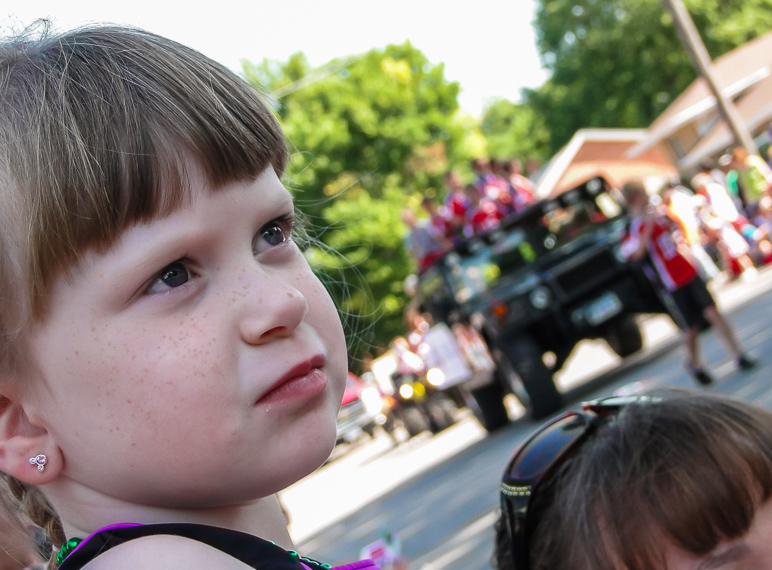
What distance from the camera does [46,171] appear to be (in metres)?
0.88

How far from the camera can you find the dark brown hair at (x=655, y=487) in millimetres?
1292

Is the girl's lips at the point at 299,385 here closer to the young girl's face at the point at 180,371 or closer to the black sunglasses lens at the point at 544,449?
the young girl's face at the point at 180,371

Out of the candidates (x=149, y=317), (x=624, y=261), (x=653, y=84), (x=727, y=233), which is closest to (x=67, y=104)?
(x=149, y=317)

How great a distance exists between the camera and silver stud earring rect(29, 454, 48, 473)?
93cm

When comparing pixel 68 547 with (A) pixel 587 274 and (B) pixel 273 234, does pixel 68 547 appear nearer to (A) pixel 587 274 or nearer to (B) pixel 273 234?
(B) pixel 273 234

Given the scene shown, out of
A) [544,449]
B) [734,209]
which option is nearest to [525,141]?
[734,209]

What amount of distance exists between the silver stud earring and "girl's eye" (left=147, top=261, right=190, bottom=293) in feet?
0.69

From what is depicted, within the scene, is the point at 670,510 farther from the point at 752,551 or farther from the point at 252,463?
the point at 252,463

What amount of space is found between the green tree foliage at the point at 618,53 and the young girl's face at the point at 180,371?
4448 centimetres

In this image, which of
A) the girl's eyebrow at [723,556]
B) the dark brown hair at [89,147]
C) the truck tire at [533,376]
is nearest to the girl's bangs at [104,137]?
the dark brown hair at [89,147]

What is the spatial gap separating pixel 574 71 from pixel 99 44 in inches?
1842

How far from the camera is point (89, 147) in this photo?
89 cm

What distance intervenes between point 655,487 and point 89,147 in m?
0.90

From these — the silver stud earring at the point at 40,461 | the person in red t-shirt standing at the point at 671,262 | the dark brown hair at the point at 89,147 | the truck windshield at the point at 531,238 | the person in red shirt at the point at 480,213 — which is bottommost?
the person in red t-shirt standing at the point at 671,262
